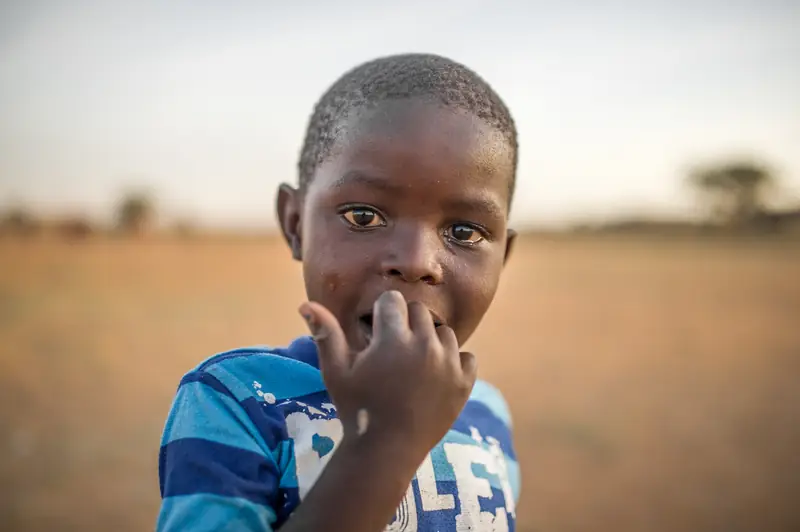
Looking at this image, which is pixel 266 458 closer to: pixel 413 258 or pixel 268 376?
pixel 268 376

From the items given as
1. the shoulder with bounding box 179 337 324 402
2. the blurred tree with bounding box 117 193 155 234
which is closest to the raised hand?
the shoulder with bounding box 179 337 324 402

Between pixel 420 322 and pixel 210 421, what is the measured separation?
47cm

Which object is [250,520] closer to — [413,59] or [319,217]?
[319,217]

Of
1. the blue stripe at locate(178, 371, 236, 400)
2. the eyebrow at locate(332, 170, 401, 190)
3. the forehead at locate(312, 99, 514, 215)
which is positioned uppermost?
the forehead at locate(312, 99, 514, 215)

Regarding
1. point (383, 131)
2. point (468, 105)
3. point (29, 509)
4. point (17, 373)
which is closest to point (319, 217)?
point (383, 131)

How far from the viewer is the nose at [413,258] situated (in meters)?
1.42

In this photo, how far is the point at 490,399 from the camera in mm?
2072

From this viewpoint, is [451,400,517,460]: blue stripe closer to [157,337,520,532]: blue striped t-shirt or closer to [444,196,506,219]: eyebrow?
[157,337,520,532]: blue striped t-shirt

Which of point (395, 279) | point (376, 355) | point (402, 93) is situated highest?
point (402, 93)

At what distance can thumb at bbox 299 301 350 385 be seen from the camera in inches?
47.1

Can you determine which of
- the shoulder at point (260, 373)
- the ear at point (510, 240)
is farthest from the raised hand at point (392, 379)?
the ear at point (510, 240)

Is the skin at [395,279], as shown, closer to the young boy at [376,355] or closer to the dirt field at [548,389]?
the young boy at [376,355]

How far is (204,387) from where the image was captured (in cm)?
138

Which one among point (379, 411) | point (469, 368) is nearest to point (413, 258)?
point (469, 368)
